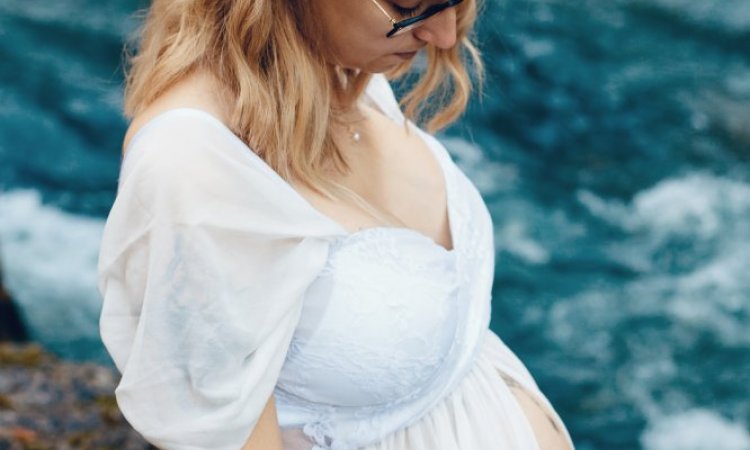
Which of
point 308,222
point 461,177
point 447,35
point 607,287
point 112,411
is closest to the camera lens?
point 308,222

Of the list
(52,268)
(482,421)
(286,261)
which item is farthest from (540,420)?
(52,268)

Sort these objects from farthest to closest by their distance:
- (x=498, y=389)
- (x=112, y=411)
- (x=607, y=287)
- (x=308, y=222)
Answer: (x=607, y=287) < (x=112, y=411) < (x=498, y=389) < (x=308, y=222)

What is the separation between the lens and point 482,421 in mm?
1697

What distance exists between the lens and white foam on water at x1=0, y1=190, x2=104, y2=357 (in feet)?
14.6

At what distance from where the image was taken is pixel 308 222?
1.42m

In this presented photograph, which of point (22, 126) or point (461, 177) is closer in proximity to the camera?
point (461, 177)

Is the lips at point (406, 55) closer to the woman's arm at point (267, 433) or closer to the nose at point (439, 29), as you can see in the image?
the nose at point (439, 29)

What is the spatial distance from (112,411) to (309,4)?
2.12m

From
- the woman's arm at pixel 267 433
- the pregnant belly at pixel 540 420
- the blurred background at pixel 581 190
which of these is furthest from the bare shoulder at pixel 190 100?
the blurred background at pixel 581 190

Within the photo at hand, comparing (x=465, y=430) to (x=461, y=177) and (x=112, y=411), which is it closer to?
(x=461, y=177)

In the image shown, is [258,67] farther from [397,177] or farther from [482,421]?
[482,421]

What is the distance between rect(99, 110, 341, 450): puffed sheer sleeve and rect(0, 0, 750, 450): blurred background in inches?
111

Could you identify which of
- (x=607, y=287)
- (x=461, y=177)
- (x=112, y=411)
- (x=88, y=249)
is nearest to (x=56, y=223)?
(x=88, y=249)

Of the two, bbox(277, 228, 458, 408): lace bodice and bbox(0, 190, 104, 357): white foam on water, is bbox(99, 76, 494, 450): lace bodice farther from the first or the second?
bbox(0, 190, 104, 357): white foam on water
